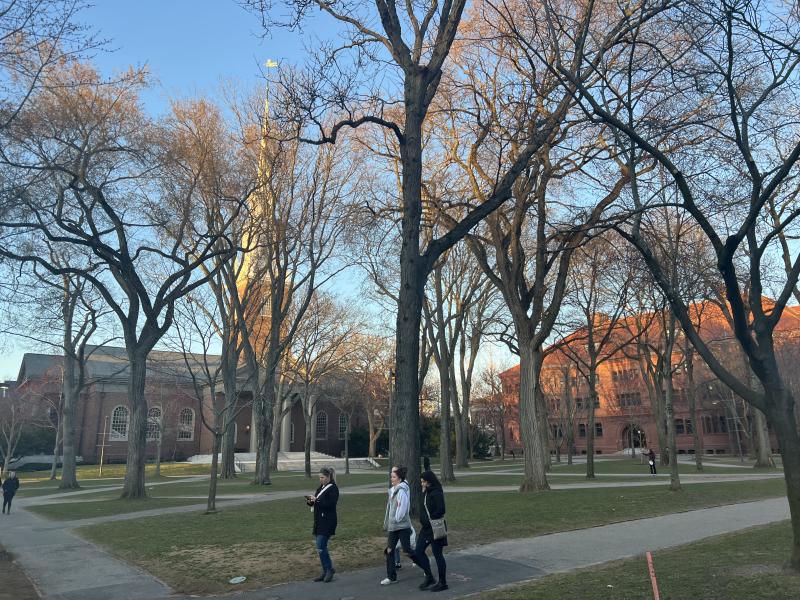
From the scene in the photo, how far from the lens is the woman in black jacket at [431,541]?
734 centimetres

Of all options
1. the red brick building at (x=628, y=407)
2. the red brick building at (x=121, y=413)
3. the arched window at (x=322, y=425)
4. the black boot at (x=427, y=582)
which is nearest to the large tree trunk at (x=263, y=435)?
the black boot at (x=427, y=582)

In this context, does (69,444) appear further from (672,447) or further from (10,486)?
(672,447)

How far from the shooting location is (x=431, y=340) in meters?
27.6

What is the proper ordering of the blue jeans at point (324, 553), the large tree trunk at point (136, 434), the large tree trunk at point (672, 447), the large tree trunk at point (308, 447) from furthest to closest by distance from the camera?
the large tree trunk at point (308, 447) → the large tree trunk at point (136, 434) → the large tree trunk at point (672, 447) → the blue jeans at point (324, 553)

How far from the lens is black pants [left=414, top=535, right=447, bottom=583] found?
7328 millimetres

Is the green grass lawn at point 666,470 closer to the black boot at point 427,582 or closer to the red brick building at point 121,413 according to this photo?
the black boot at point 427,582

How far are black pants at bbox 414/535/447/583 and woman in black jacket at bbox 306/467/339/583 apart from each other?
1275mm

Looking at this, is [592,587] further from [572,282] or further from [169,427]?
[169,427]

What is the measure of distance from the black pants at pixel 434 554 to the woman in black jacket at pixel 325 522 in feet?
4.18

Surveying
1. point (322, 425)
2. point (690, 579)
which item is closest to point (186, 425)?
point (322, 425)

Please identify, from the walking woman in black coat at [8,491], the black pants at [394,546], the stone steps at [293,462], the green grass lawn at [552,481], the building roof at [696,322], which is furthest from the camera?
the stone steps at [293,462]

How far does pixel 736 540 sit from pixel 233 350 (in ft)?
75.9

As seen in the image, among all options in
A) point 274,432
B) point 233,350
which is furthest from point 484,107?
point 274,432

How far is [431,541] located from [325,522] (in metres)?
1.59
